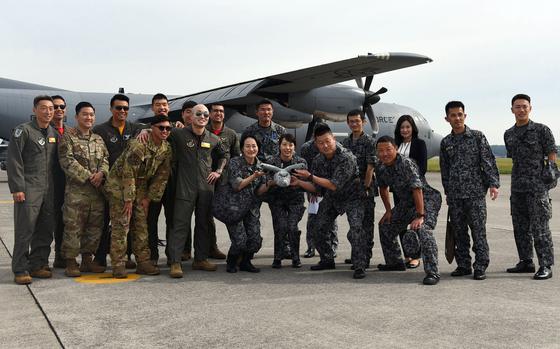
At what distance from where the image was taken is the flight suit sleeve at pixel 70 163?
6098 mm

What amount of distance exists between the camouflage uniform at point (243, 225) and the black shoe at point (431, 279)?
208cm

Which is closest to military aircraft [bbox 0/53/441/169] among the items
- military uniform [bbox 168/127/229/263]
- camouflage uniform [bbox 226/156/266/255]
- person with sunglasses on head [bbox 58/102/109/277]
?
camouflage uniform [bbox 226/156/266/255]

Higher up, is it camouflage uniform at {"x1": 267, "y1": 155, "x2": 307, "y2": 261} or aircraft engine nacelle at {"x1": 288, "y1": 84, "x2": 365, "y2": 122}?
aircraft engine nacelle at {"x1": 288, "y1": 84, "x2": 365, "y2": 122}

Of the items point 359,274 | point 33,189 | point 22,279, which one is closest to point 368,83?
point 359,274

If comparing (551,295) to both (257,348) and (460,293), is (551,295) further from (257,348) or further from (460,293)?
(257,348)

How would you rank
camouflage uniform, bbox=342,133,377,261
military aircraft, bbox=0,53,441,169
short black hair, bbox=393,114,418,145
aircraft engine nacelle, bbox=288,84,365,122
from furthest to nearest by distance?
aircraft engine nacelle, bbox=288,84,365,122 → military aircraft, bbox=0,53,441,169 → short black hair, bbox=393,114,418,145 → camouflage uniform, bbox=342,133,377,261

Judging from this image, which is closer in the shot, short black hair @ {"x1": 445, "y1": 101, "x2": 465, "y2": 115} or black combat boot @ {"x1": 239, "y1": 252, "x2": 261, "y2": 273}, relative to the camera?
short black hair @ {"x1": 445, "y1": 101, "x2": 465, "y2": 115}

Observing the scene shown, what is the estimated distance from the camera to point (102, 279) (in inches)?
239

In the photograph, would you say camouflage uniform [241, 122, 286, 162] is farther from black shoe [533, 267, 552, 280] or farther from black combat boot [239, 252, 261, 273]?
black shoe [533, 267, 552, 280]

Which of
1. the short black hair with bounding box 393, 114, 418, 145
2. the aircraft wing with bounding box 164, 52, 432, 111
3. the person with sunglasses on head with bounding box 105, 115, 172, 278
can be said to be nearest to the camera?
the person with sunglasses on head with bounding box 105, 115, 172, 278

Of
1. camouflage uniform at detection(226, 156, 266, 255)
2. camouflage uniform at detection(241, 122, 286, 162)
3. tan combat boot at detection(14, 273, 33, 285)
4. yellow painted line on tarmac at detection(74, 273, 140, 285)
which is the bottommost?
yellow painted line on tarmac at detection(74, 273, 140, 285)

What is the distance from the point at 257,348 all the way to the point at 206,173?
10.5 ft

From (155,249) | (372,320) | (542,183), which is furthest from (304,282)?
(542,183)

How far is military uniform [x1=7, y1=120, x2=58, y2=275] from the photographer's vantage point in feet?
19.1
